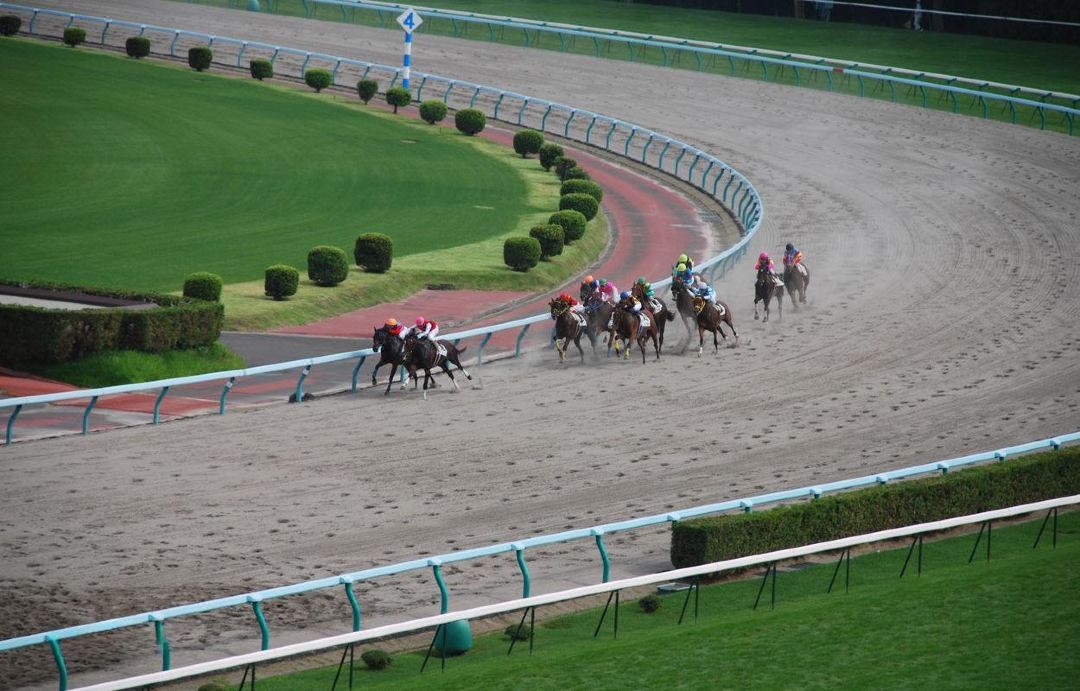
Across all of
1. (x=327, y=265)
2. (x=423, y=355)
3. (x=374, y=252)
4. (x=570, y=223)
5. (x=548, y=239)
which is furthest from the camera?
(x=570, y=223)

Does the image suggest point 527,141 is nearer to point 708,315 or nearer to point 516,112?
point 516,112

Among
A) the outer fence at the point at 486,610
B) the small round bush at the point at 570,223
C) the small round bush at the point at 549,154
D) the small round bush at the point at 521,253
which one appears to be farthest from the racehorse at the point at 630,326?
the small round bush at the point at 549,154

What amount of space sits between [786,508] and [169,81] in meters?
35.9

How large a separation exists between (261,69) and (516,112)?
8.47m

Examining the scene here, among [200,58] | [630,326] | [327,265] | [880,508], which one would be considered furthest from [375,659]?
[200,58]

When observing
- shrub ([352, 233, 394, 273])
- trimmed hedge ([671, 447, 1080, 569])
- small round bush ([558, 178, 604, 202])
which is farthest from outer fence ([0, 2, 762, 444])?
trimmed hedge ([671, 447, 1080, 569])

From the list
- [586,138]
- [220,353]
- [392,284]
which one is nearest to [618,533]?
[220,353]

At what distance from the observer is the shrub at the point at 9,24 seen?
161 ft

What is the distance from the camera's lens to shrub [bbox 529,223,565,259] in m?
30.9

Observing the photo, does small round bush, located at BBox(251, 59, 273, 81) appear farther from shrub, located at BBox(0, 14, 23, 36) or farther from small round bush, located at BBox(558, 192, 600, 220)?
small round bush, located at BBox(558, 192, 600, 220)

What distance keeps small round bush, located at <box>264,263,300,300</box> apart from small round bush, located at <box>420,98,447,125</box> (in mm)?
18507

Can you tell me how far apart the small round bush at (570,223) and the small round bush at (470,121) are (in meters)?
11.2

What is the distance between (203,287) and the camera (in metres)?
24.1

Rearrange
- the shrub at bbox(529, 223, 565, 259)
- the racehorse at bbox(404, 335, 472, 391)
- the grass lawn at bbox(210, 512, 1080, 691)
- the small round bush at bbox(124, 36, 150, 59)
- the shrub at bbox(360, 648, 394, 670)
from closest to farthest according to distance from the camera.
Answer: the grass lawn at bbox(210, 512, 1080, 691) < the shrub at bbox(360, 648, 394, 670) < the racehorse at bbox(404, 335, 472, 391) < the shrub at bbox(529, 223, 565, 259) < the small round bush at bbox(124, 36, 150, 59)
